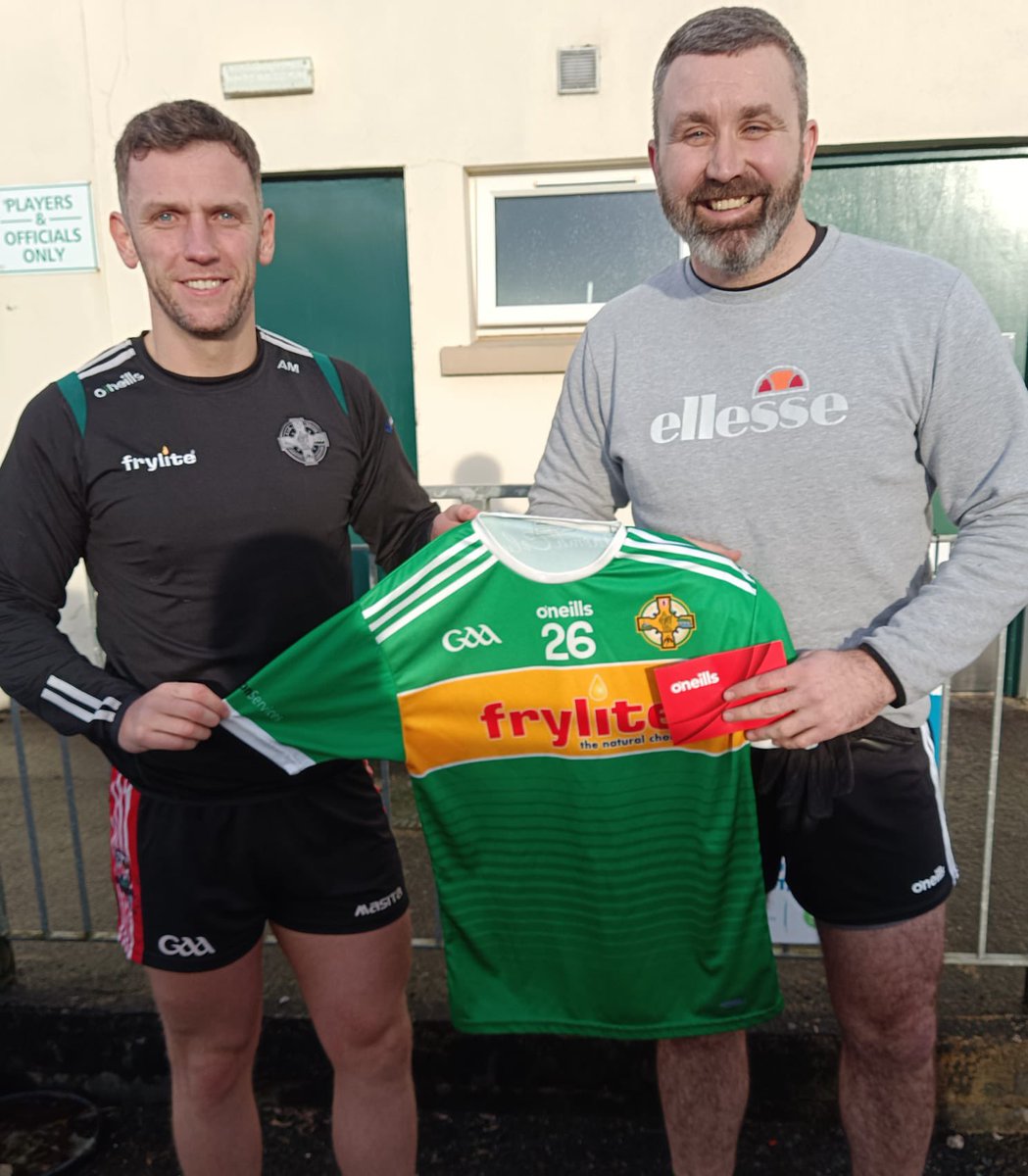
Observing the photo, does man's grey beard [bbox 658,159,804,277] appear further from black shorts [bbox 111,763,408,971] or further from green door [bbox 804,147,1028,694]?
green door [bbox 804,147,1028,694]

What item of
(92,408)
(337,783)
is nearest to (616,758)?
(337,783)

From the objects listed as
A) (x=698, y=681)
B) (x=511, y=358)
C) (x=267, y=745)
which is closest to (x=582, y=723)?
(x=698, y=681)

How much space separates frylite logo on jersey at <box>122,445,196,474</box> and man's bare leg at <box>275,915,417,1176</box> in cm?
101

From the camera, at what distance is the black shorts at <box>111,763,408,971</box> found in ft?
6.22

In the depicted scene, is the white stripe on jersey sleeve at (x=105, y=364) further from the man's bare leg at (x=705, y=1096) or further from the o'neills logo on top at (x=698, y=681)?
the man's bare leg at (x=705, y=1096)

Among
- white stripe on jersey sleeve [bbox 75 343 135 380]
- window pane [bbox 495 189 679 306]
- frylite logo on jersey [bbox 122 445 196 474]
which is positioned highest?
window pane [bbox 495 189 679 306]

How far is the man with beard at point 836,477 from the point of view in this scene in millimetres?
1690

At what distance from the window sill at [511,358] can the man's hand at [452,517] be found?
268cm

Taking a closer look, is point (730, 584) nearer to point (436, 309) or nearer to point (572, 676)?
point (572, 676)

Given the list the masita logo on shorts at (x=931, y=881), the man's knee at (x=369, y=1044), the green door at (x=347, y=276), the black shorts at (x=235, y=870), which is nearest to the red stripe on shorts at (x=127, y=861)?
the black shorts at (x=235, y=870)

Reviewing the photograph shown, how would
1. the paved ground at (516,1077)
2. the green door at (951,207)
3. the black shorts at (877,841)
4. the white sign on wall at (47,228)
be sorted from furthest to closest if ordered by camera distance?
the white sign on wall at (47,228), the green door at (951,207), the paved ground at (516,1077), the black shorts at (877,841)

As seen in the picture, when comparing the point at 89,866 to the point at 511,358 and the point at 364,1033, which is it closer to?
the point at 364,1033

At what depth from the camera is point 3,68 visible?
497cm

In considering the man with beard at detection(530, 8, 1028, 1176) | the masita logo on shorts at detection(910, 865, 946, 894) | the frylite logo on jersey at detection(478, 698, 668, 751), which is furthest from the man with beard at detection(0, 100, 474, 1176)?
the masita logo on shorts at detection(910, 865, 946, 894)
